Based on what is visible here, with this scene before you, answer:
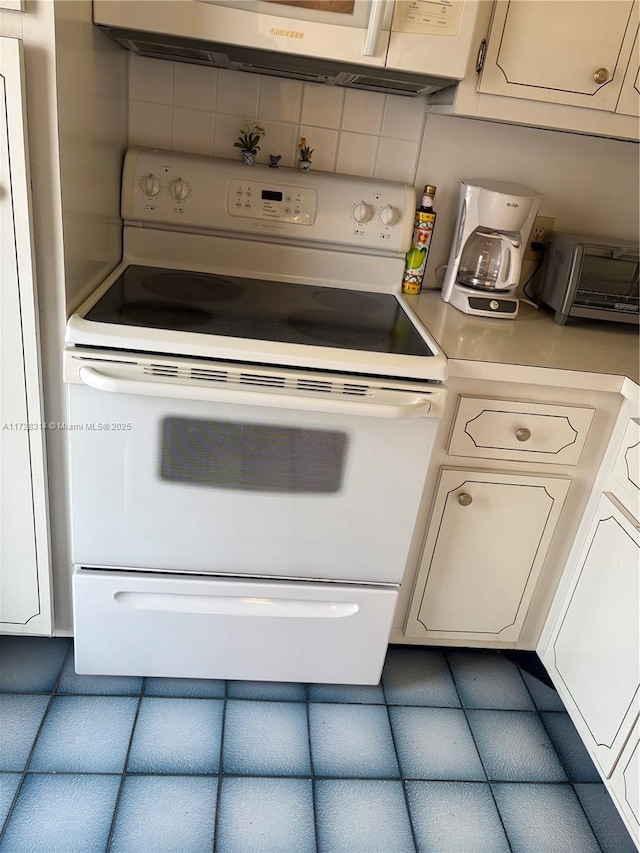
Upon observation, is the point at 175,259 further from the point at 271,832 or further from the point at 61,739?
the point at 271,832

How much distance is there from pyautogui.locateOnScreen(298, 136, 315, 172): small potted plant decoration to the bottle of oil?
0.31m

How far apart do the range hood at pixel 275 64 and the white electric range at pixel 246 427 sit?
22 centimetres

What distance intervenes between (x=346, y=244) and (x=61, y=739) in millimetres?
1350

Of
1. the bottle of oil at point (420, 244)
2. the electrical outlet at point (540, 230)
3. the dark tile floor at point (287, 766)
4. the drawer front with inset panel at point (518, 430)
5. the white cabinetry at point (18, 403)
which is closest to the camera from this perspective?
the white cabinetry at point (18, 403)

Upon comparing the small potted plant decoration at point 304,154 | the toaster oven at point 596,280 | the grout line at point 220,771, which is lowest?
the grout line at point 220,771

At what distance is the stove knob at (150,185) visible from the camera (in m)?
1.67

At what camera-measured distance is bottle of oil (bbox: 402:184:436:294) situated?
1.77m

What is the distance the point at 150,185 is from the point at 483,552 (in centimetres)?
121

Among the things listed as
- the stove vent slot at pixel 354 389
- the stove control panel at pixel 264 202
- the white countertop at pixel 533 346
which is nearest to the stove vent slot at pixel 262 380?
the stove vent slot at pixel 354 389

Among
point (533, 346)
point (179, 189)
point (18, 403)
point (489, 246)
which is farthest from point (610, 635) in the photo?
point (179, 189)

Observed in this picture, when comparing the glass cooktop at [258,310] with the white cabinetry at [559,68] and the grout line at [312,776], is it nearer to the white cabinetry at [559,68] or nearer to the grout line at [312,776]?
the white cabinetry at [559,68]

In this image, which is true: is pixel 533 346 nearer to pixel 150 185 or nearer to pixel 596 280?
pixel 596 280

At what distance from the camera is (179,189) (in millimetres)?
1674

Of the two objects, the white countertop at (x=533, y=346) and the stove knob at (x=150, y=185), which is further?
the stove knob at (x=150, y=185)
